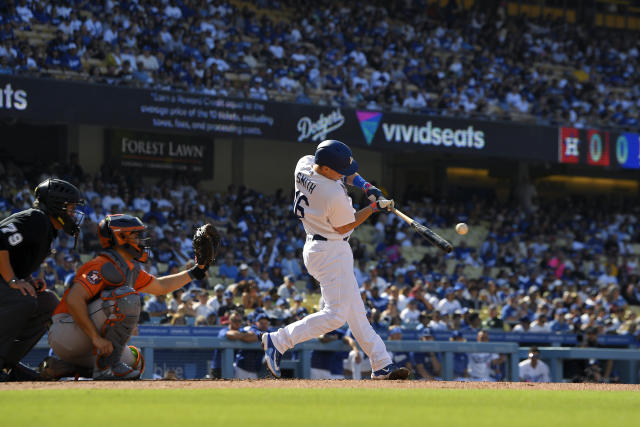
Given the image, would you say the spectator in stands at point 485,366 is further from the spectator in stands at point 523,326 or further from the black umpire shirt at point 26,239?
the black umpire shirt at point 26,239

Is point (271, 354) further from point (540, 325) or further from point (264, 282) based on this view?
point (264, 282)

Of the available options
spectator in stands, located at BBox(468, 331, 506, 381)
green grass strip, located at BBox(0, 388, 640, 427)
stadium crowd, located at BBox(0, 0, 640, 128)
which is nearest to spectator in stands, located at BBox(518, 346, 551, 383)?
spectator in stands, located at BBox(468, 331, 506, 381)

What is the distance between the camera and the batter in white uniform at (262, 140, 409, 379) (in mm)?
A: 7738

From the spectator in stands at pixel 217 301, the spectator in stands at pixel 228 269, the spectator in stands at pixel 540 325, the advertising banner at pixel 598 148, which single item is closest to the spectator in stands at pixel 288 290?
the spectator in stands at pixel 217 301

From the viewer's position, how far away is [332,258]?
25.6 ft

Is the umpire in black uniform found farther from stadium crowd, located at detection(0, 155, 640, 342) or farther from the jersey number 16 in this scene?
stadium crowd, located at detection(0, 155, 640, 342)

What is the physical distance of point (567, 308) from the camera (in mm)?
18438

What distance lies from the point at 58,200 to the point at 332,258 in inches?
77.7

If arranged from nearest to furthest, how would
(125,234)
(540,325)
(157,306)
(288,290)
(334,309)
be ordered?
(125,234) → (334,309) → (157,306) → (540,325) → (288,290)

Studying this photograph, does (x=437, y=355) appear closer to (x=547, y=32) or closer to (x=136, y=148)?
(x=136, y=148)

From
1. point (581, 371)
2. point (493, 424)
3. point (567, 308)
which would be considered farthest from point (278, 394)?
point (567, 308)

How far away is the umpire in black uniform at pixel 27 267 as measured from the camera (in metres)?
6.84

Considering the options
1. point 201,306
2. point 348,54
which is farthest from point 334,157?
point 348,54

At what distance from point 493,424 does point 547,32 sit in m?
27.1
